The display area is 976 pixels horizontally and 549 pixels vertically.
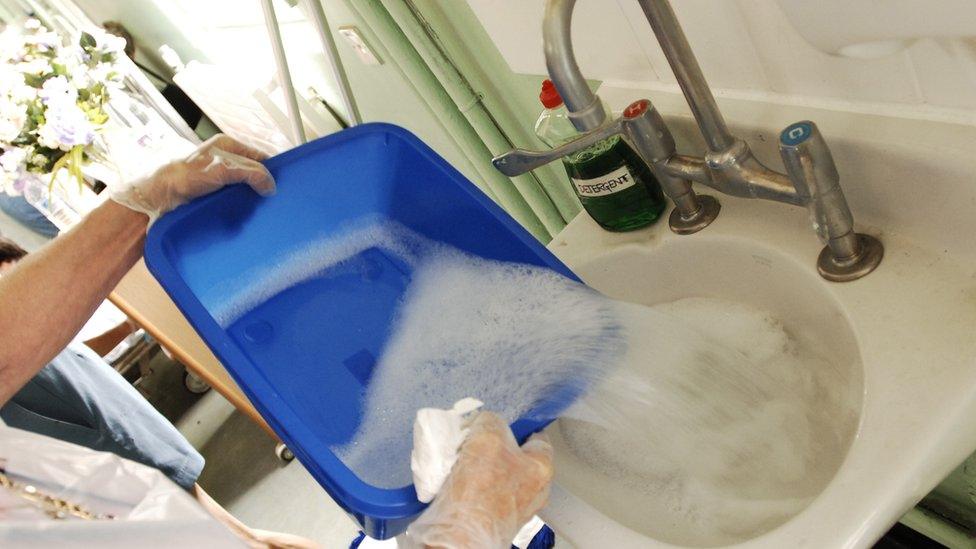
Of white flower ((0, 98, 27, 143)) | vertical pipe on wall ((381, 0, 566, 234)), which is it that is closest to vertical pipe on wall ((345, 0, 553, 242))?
vertical pipe on wall ((381, 0, 566, 234))

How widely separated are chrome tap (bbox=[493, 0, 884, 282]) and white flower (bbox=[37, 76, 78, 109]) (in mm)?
1498

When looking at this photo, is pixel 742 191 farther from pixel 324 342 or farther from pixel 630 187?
pixel 324 342

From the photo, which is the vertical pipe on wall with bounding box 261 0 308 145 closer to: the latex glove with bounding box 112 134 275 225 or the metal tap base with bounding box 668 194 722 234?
the latex glove with bounding box 112 134 275 225

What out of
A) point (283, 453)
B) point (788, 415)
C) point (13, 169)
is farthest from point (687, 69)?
point (283, 453)

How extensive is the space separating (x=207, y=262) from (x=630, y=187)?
0.49m

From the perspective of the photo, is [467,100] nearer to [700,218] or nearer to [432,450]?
[700,218]

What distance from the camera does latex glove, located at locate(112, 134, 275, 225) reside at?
2.46ft

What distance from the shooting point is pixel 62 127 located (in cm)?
176

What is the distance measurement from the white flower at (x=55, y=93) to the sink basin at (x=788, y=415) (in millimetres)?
1577

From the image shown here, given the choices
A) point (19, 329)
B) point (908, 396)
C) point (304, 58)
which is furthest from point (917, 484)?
point (304, 58)

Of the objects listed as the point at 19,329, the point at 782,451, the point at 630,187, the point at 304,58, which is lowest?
the point at 782,451

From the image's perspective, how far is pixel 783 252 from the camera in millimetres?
722

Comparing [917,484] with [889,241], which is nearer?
[917,484]

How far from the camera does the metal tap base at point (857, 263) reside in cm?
66
